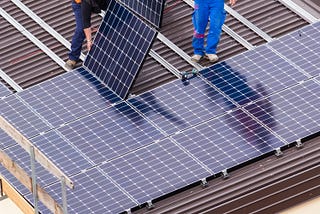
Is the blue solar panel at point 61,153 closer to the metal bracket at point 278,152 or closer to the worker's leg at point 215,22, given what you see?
the metal bracket at point 278,152

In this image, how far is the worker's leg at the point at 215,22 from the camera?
40.0 metres

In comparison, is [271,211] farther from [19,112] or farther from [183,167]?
[19,112]

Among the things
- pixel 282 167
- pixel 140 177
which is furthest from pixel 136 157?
pixel 282 167

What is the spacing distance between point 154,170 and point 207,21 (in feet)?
14.5

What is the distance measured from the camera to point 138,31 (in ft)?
131

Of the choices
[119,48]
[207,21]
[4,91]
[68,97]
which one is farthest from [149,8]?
[4,91]

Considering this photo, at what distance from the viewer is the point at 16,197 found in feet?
121

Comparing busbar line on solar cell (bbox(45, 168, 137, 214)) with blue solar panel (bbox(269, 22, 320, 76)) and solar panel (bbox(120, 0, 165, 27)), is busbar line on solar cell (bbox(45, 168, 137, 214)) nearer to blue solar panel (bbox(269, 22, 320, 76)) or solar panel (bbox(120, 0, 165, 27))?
solar panel (bbox(120, 0, 165, 27))

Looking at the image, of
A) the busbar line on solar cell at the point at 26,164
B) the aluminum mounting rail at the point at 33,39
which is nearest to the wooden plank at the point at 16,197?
the busbar line on solar cell at the point at 26,164

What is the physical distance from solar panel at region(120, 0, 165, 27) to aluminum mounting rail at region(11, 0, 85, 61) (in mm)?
1719

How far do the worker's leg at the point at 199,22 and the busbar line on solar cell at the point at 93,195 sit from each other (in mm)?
4413

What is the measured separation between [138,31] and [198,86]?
1.79 metres

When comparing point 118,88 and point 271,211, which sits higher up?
point 118,88

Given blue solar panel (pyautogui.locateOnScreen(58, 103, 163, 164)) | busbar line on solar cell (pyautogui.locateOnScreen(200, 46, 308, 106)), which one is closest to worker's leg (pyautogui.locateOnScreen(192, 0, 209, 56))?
busbar line on solar cell (pyautogui.locateOnScreen(200, 46, 308, 106))
